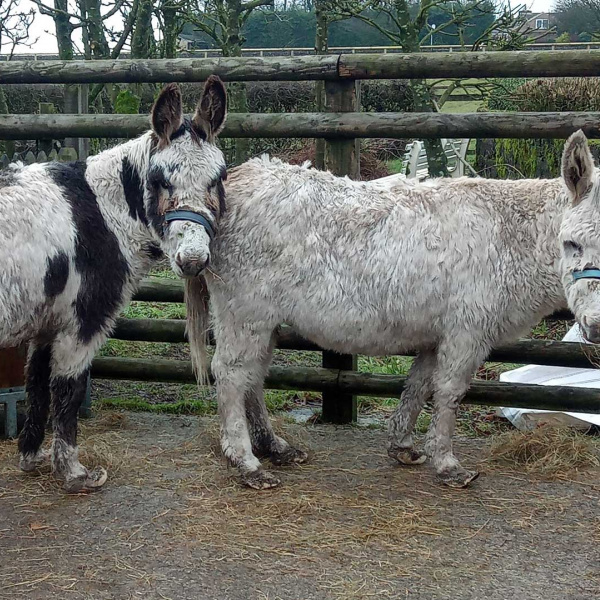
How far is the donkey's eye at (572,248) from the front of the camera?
359cm

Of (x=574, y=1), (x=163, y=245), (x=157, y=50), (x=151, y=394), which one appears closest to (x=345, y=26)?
(x=574, y=1)

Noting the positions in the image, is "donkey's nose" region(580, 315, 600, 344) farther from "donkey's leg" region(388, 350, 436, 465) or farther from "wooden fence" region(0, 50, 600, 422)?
"wooden fence" region(0, 50, 600, 422)

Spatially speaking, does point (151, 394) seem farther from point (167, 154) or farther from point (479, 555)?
point (479, 555)

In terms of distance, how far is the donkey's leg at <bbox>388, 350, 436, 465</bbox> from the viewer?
169 inches

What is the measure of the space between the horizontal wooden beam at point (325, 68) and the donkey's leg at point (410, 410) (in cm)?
176

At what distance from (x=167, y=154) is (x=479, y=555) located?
239cm

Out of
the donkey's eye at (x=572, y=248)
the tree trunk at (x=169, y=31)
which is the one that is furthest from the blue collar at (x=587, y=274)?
the tree trunk at (x=169, y=31)

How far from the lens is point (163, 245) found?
12.3 ft

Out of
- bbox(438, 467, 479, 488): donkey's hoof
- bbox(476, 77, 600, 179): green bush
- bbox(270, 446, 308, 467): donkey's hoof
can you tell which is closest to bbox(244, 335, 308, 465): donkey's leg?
bbox(270, 446, 308, 467): donkey's hoof

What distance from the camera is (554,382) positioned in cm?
527

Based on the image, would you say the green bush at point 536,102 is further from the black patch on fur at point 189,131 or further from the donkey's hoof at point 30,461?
the donkey's hoof at point 30,461

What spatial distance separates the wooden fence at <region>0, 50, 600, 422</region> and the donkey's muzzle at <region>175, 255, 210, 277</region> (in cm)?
160

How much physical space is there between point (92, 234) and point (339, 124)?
70.1 inches

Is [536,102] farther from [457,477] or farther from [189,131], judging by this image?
[189,131]
